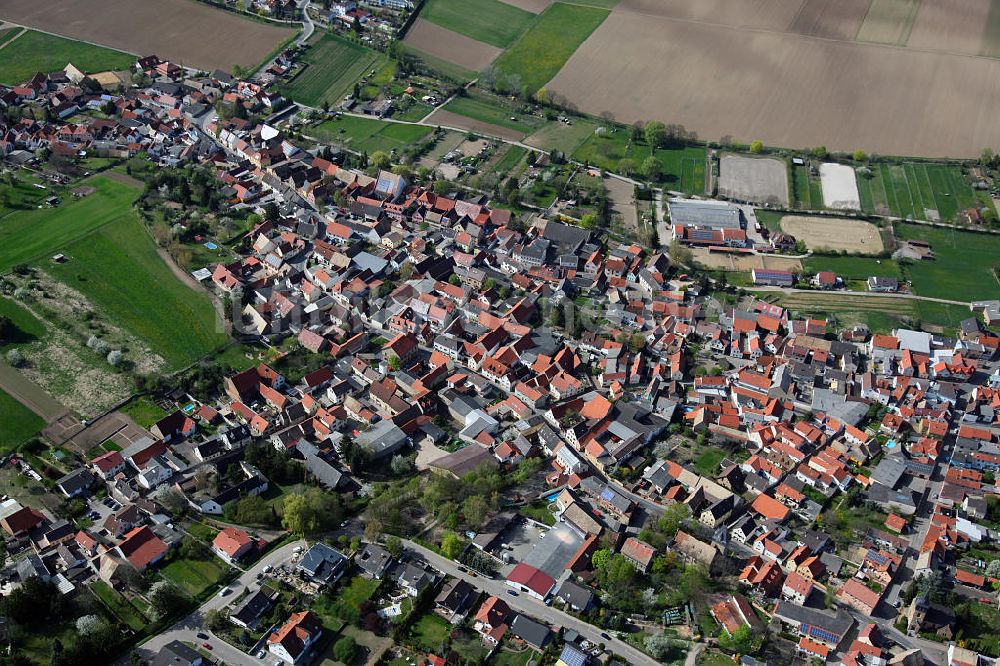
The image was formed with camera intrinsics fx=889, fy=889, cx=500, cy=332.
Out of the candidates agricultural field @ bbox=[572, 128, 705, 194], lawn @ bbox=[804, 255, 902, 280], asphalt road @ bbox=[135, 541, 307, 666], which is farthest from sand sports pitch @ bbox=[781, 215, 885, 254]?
asphalt road @ bbox=[135, 541, 307, 666]

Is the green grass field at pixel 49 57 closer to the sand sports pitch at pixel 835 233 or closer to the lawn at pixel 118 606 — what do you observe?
the lawn at pixel 118 606

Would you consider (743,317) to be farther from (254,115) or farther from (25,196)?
(25,196)

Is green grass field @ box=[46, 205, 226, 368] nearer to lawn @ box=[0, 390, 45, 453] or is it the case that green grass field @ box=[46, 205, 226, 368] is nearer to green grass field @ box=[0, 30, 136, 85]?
lawn @ box=[0, 390, 45, 453]

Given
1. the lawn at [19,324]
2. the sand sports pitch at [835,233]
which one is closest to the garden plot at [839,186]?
the sand sports pitch at [835,233]

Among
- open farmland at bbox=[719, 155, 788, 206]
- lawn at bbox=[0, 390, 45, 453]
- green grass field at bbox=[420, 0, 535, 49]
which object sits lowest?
lawn at bbox=[0, 390, 45, 453]

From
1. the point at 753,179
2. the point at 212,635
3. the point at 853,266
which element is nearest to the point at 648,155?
the point at 753,179

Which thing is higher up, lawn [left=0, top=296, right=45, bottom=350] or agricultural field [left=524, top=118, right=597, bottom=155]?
agricultural field [left=524, top=118, right=597, bottom=155]
